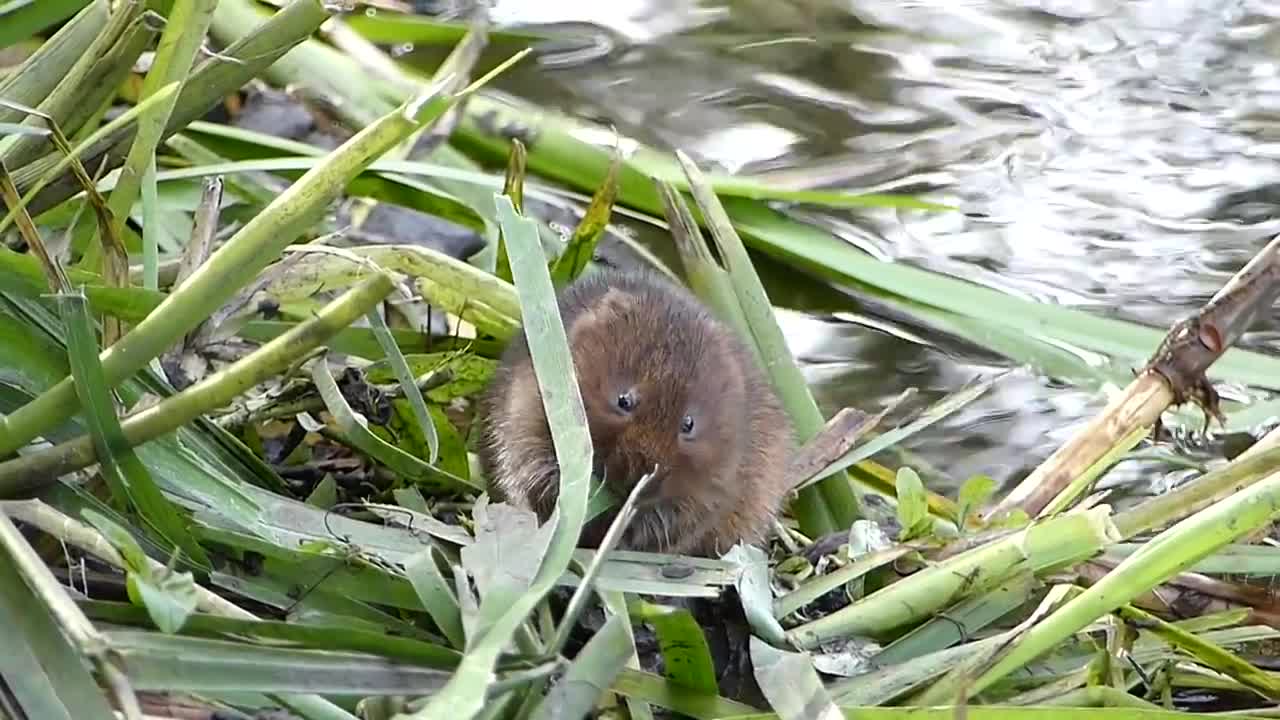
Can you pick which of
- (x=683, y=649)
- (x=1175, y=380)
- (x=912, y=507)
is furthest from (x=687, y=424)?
(x=1175, y=380)

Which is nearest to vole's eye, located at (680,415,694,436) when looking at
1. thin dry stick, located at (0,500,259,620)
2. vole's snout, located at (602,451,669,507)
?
vole's snout, located at (602,451,669,507)

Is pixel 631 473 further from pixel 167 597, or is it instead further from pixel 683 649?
pixel 167 597

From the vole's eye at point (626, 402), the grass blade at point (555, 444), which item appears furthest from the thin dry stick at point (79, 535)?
the vole's eye at point (626, 402)

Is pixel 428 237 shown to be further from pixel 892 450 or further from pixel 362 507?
pixel 362 507

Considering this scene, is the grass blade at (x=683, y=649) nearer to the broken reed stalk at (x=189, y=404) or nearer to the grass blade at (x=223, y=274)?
the broken reed stalk at (x=189, y=404)

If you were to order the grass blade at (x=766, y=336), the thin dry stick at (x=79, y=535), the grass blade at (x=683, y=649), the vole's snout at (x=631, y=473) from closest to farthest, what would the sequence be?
the thin dry stick at (x=79, y=535) → the grass blade at (x=683, y=649) → the vole's snout at (x=631, y=473) → the grass blade at (x=766, y=336)

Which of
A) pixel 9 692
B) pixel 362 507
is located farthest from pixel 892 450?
pixel 9 692

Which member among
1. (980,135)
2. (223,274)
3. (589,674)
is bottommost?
(980,135)
